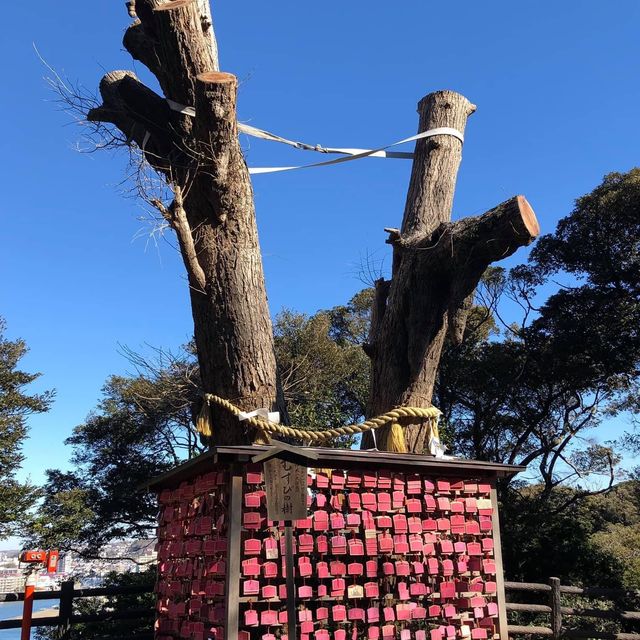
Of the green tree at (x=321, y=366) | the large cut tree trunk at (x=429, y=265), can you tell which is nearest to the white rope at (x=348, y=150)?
the large cut tree trunk at (x=429, y=265)

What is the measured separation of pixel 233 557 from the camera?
301cm

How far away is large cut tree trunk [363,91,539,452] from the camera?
389cm

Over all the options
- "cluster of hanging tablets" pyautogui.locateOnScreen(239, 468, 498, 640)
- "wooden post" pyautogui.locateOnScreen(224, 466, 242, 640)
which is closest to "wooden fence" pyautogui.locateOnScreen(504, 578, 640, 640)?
"cluster of hanging tablets" pyautogui.locateOnScreen(239, 468, 498, 640)

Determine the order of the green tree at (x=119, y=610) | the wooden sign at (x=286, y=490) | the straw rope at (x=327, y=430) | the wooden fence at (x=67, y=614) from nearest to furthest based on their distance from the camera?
the wooden sign at (x=286, y=490)
the straw rope at (x=327, y=430)
the wooden fence at (x=67, y=614)
the green tree at (x=119, y=610)

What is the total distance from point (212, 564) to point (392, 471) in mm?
1126

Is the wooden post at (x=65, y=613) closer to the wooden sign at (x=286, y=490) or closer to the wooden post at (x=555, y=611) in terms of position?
the wooden sign at (x=286, y=490)

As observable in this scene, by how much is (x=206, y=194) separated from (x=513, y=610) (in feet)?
18.7

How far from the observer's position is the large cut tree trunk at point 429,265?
3.89 meters

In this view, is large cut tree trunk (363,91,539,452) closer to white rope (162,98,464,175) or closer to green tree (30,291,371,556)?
white rope (162,98,464,175)

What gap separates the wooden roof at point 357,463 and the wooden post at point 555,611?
372 cm

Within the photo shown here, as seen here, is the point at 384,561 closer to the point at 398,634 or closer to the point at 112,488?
the point at 398,634

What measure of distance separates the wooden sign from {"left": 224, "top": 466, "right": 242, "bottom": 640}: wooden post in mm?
292

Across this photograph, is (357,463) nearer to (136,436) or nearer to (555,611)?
(555,611)

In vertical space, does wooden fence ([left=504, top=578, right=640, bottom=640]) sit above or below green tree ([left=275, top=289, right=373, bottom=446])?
below
